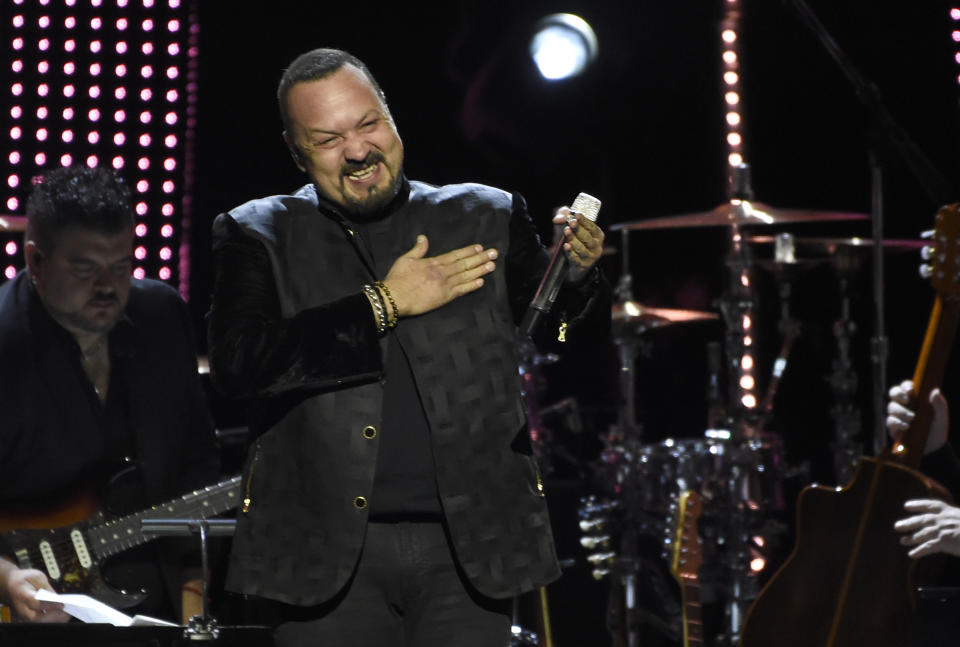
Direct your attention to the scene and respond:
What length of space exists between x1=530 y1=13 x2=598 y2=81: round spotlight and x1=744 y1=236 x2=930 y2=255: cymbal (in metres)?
1.22

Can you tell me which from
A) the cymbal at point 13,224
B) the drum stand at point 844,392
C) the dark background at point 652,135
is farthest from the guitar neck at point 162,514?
the drum stand at point 844,392

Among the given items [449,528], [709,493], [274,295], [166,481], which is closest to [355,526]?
[449,528]

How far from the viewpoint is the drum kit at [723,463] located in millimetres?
5488

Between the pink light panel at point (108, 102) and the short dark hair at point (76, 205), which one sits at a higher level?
the pink light panel at point (108, 102)

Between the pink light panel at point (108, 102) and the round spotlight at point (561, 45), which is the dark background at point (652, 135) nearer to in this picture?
the round spotlight at point (561, 45)

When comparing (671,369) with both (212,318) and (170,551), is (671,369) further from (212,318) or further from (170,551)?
(212,318)

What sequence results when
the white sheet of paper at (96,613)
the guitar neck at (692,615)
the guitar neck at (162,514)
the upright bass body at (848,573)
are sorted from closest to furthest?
1. the white sheet of paper at (96,613)
2. the upright bass body at (848,573)
3. the guitar neck at (162,514)
4. the guitar neck at (692,615)

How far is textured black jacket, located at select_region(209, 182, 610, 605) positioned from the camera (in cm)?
206

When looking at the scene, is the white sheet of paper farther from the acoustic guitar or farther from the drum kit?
the drum kit

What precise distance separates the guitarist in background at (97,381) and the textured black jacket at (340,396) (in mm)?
1712

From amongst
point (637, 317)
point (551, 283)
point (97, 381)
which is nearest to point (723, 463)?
point (637, 317)

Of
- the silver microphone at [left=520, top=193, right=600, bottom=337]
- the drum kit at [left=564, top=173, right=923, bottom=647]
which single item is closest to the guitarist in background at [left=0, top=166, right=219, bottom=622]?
the silver microphone at [left=520, top=193, right=600, bottom=337]

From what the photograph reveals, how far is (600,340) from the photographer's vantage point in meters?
2.49

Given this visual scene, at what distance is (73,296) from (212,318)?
1854 mm
